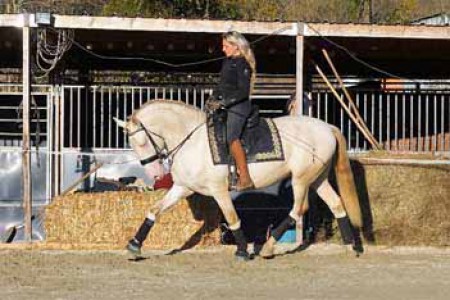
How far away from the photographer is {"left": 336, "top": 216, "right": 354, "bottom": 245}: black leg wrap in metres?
11.0

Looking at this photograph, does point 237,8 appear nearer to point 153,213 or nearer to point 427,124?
point 427,124

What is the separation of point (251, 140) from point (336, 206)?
147 cm

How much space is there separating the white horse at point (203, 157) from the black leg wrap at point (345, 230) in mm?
609

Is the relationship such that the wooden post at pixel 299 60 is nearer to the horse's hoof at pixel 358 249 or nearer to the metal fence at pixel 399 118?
the horse's hoof at pixel 358 249

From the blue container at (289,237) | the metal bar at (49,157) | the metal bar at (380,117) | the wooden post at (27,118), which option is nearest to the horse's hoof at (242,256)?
the blue container at (289,237)

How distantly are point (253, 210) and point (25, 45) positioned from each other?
4.00 metres

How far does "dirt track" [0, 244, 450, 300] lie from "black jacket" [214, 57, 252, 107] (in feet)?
5.97

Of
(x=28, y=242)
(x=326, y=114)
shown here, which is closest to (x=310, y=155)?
(x=28, y=242)

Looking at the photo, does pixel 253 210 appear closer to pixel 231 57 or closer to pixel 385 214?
pixel 385 214

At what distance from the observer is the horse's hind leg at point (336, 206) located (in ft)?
36.2

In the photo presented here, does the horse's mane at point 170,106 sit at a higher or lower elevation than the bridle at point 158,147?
higher

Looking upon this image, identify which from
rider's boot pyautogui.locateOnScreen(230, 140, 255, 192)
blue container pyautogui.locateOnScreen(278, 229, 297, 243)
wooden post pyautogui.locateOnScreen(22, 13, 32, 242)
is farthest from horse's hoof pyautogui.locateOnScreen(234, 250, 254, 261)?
wooden post pyautogui.locateOnScreen(22, 13, 32, 242)

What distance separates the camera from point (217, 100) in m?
10.2

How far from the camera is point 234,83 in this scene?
399 inches
